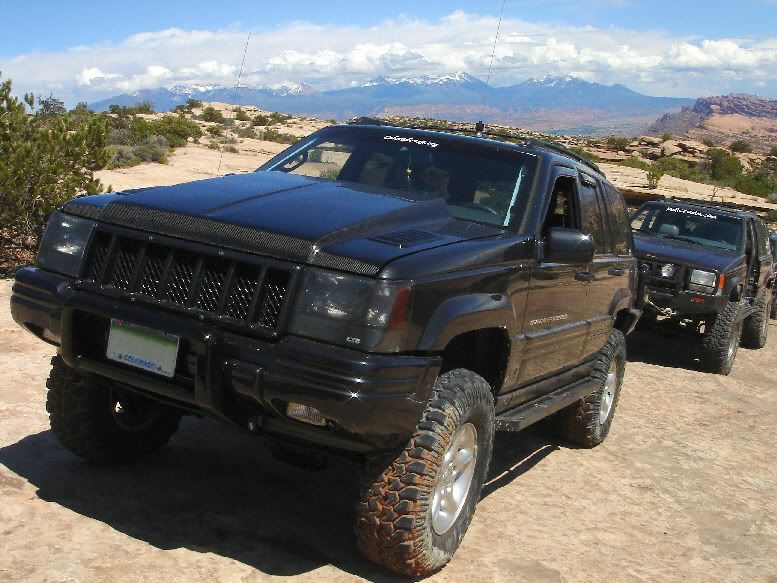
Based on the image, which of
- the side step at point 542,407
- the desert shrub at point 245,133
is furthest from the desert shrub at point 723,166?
the side step at point 542,407

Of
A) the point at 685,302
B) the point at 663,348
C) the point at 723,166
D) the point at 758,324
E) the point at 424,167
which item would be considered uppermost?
the point at 424,167

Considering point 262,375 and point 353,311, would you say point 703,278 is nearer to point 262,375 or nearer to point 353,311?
point 353,311

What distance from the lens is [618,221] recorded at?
21.3 ft

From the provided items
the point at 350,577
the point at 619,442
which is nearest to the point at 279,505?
the point at 350,577

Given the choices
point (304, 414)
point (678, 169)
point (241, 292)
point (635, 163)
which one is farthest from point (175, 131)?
point (304, 414)

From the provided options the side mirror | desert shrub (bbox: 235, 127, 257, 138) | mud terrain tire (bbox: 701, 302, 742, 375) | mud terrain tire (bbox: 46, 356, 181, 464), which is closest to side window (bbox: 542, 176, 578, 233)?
the side mirror

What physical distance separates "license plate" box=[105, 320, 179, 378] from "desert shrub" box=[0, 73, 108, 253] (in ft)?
22.5

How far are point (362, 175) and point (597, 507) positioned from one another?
2.32m

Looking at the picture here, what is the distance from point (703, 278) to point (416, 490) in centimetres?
710

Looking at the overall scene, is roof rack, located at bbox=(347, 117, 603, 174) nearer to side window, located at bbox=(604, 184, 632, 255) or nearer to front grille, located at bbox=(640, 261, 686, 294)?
side window, located at bbox=(604, 184, 632, 255)

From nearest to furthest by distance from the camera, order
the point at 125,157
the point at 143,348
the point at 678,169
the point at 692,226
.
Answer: the point at 143,348 → the point at 692,226 → the point at 125,157 → the point at 678,169

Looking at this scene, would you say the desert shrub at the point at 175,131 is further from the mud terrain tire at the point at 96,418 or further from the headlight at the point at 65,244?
the headlight at the point at 65,244

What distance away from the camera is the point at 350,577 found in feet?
12.6

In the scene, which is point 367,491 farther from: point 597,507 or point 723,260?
point 723,260
